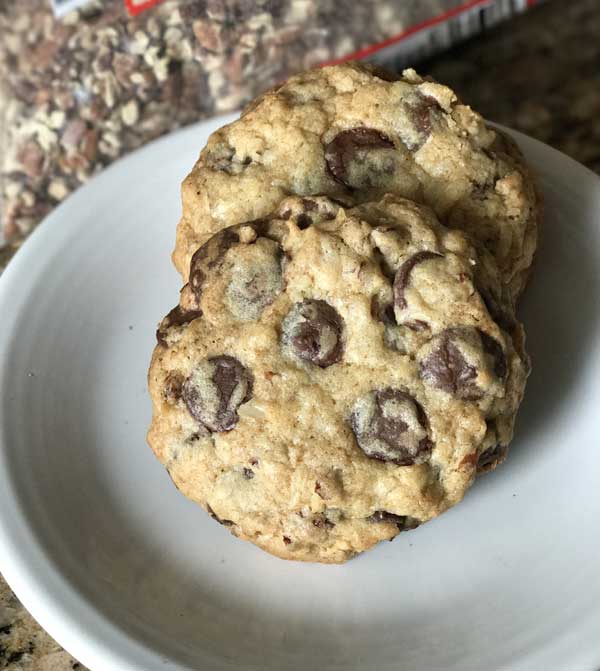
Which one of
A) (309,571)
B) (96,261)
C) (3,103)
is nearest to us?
(309,571)

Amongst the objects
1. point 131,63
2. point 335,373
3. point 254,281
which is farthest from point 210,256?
point 131,63

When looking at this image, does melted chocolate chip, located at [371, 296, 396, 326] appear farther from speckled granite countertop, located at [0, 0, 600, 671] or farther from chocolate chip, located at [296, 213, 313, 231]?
speckled granite countertop, located at [0, 0, 600, 671]

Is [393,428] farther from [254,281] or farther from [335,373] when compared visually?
[254,281]

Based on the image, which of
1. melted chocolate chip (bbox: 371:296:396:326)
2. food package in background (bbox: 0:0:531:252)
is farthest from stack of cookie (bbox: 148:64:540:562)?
food package in background (bbox: 0:0:531:252)

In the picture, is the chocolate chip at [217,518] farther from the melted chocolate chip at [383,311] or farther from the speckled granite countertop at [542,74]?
the speckled granite countertop at [542,74]

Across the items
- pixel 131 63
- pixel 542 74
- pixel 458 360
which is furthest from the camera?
pixel 542 74

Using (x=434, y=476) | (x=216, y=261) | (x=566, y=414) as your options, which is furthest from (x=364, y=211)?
(x=566, y=414)

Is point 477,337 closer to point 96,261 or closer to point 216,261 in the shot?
point 216,261

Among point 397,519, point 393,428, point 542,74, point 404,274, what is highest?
point 404,274
